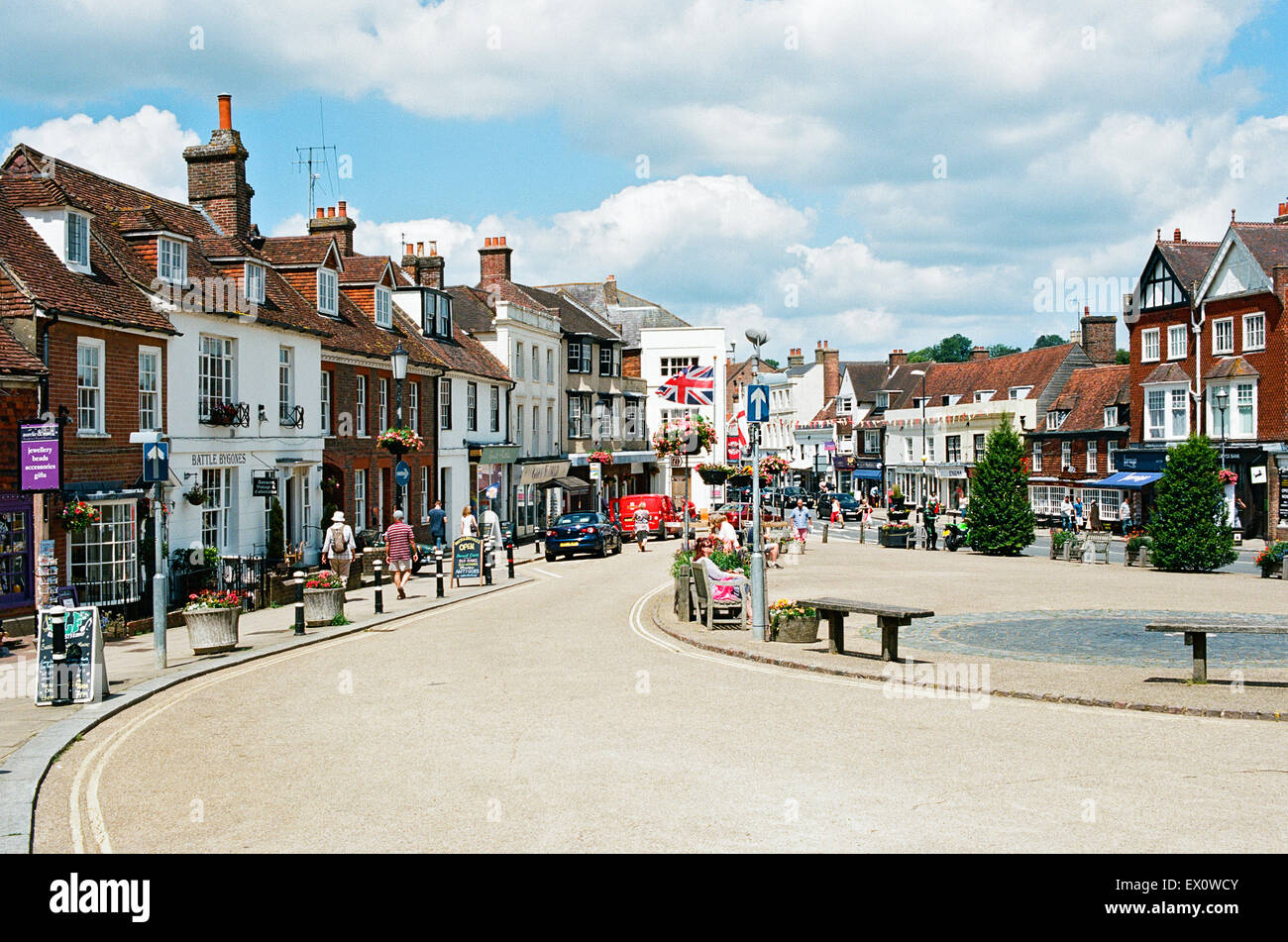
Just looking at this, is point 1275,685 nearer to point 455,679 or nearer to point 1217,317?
point 455,679

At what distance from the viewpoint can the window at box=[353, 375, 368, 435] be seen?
35312 mm

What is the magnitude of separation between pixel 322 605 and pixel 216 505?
6810 millimetres

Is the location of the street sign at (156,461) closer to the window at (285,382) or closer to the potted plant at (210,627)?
the potted plant at (210,627)

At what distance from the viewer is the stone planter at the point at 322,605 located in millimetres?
21141

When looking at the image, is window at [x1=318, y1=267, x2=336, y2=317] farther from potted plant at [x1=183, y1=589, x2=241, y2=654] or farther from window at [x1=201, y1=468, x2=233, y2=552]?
potted plant at [x1=183, y1=589, x2=241, y2=654]

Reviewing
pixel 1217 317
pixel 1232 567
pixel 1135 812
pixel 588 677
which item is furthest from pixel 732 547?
pixel 1217 317

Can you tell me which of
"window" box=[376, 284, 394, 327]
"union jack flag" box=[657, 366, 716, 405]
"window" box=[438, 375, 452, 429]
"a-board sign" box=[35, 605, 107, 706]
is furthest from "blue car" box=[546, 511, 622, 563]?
"a-board sign" box=[35, 605, 107, 706]

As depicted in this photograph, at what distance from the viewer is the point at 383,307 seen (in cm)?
3941

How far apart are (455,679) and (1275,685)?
9.91 meters

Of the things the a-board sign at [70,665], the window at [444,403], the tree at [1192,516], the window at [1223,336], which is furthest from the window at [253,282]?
the window at [1223,336]

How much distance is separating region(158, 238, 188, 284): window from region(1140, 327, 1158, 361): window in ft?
153

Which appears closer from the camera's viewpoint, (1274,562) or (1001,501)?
(1274,562)

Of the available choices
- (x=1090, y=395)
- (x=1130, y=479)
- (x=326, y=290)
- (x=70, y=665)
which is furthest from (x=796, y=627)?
(x=1090, y=395)

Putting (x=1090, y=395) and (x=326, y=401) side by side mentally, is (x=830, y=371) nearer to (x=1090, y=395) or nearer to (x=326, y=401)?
(x=1090, y=395)
